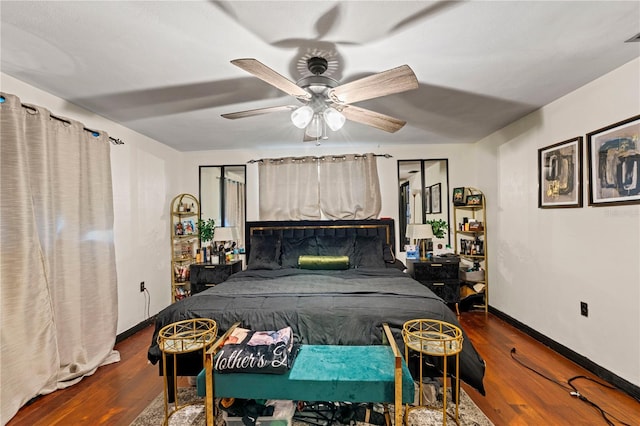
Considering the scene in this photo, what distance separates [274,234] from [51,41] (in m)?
2.77

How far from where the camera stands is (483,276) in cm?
412

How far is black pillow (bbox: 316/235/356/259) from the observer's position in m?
3.76

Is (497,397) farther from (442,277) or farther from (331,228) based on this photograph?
(331,228)

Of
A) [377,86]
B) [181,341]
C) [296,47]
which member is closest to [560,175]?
[377,86]

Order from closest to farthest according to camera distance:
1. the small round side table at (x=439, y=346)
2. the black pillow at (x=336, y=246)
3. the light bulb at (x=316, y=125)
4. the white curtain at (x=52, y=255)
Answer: the small round side table at (x=439, y=346) → the white curtain at (x=52, y=255) → the light bulb at (x=316, y=125) → the black pillow at (x=336, y=246)

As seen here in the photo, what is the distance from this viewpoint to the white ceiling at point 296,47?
62.7 inches

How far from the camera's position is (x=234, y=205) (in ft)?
15.2

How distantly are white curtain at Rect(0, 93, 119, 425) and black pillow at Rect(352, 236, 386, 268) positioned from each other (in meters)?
2.63

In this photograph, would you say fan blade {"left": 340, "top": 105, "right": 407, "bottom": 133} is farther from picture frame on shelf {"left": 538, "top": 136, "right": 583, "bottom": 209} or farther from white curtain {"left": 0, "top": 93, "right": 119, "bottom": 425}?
white curtain {"left": 0, "top": 93, "right": 119, "bottom": 425}

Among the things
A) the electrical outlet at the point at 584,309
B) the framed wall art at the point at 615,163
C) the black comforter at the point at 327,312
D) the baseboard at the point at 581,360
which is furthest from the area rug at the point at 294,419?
the framed wall art at the point at 615,163

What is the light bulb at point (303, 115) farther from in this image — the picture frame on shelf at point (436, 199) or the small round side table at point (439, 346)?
the picture frame on shelf at point (436, 199)

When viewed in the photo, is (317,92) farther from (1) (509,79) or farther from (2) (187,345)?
(2) (187,345)

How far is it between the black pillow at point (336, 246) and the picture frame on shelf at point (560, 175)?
2.11m

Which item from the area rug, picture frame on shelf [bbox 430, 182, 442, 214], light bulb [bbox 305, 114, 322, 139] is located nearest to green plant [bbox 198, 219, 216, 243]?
the area rug
